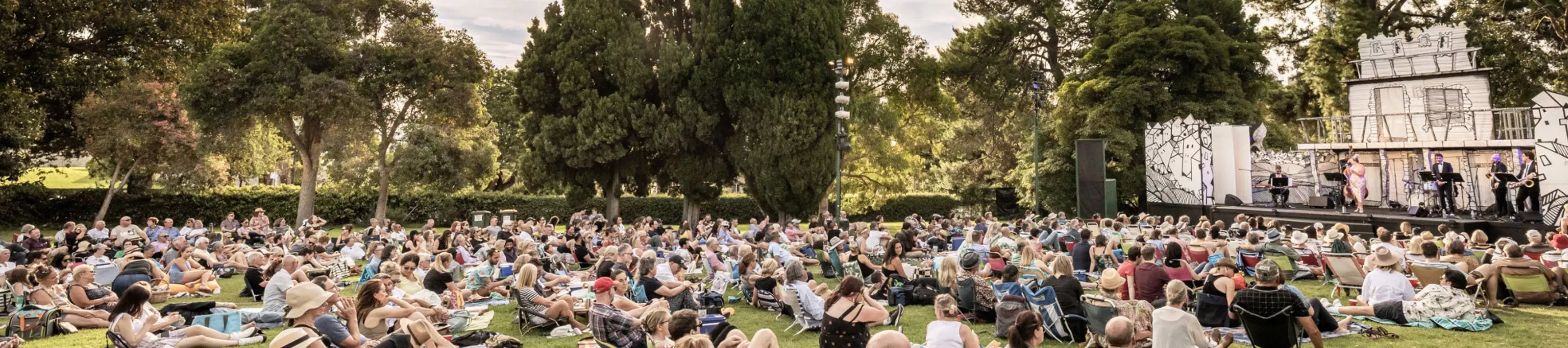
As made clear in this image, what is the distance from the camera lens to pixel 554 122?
27.8 m

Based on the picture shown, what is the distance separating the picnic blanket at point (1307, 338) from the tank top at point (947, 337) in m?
3.03

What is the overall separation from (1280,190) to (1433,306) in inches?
615

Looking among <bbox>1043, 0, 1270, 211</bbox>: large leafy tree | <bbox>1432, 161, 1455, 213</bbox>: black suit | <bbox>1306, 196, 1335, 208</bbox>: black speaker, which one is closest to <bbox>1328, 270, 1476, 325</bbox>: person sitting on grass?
<bbox>1432, 161, 1455, 213</bbox>: black suit

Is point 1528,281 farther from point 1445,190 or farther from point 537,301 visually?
point 1445,190

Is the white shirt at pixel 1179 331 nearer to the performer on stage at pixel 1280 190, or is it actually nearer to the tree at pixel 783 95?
the performer on stage at pixel 1280 190

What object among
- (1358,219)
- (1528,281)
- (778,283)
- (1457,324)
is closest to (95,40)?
(778,283)

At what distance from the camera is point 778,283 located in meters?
10.2

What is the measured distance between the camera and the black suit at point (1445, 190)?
1927 centimetres

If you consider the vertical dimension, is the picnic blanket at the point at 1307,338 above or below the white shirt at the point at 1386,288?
below

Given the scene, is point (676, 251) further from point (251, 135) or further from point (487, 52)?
A: point (251, 135)

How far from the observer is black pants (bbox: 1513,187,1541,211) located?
18.1m

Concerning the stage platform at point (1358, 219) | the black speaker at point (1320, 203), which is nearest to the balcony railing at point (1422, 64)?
the stage platform at point (1358, 219)

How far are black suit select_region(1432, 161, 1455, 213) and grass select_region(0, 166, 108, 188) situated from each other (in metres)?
39.5

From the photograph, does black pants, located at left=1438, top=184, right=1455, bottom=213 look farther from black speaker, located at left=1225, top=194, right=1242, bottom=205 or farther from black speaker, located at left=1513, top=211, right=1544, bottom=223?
black speaker, located at left=1225, top=194, right=1242, bottom=205
